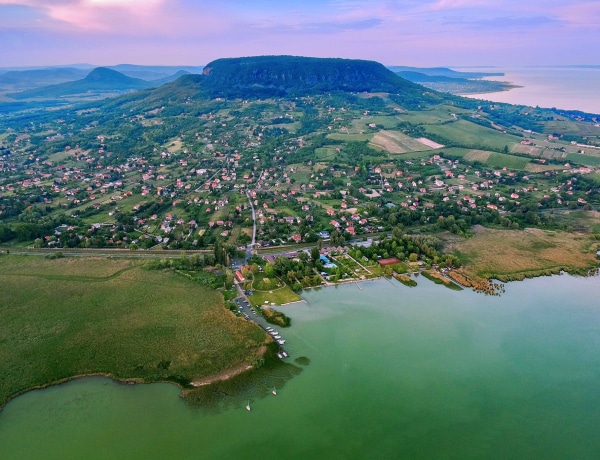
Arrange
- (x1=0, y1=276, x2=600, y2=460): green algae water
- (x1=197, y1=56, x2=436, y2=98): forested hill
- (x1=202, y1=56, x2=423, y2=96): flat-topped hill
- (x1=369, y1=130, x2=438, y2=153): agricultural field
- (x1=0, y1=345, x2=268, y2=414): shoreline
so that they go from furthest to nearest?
(x1=202, y1=56, x2=423, y2=96): flat-topped hill → (x1=197, y1=56, x2=436, y2=98): forested hill → (x1=369, y1=130, x2=438, y2=153): agricultural field → (x1=0, y1=345, x2=268, y2=414): shoreline → (x1=0, y1=276, x2=600, y2=460): green algae water

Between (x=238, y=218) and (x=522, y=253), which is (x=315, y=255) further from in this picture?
(x=522, y=253)

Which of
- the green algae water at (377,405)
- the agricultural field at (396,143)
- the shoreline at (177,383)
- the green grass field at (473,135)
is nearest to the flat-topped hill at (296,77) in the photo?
the green grass field at (473,135)

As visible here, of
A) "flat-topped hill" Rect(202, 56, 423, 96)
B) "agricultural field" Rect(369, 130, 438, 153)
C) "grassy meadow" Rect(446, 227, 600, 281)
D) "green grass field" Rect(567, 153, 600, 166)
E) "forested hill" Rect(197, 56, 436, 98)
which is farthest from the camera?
"flat-topped hill" Rect(202, 56, 423, 96)

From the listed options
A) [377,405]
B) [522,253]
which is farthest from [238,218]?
[522,253]

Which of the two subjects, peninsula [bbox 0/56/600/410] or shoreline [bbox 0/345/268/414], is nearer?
shoreline [bbox 0/345/268/414]

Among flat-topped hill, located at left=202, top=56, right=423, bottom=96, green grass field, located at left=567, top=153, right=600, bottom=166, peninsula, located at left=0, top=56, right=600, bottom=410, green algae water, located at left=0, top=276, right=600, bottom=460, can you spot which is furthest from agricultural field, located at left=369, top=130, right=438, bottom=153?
green algae water, located at left=0, top=276, right=600, bottom=460

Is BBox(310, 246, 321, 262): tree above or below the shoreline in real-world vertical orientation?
above

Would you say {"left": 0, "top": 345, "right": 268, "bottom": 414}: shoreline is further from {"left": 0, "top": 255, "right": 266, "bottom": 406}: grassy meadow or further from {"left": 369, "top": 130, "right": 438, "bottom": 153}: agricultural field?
{"left": 369, "top": 130, "right": 438, "bottom": 153}: agricultural field
